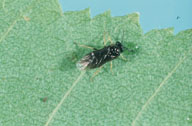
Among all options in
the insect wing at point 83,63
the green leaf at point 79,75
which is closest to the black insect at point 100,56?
the insect wing at point 83,63

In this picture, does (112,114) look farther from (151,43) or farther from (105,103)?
(151,43)

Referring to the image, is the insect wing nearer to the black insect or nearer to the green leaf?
the black insect

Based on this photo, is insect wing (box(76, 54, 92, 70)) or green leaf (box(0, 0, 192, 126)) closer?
green leaf (box(0, 0, 192, 126))

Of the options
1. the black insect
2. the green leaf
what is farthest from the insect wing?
the green leaf

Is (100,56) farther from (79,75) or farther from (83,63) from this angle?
(79,75)
